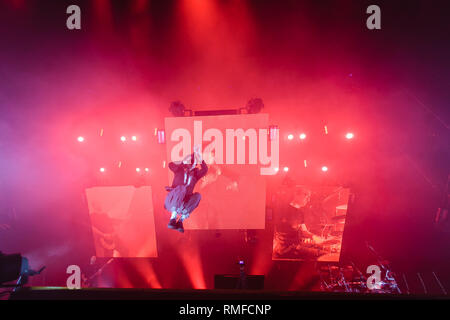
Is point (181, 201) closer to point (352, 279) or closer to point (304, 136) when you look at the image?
point (304, 136)

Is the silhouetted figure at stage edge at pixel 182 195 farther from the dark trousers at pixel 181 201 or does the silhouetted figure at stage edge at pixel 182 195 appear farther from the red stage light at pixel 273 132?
the red stage light at pixel 273 132

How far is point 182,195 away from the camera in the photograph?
374 cm

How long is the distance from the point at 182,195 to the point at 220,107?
2419mm

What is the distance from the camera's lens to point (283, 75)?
4879mm

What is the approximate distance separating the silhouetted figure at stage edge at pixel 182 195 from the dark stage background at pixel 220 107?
171 centimetres

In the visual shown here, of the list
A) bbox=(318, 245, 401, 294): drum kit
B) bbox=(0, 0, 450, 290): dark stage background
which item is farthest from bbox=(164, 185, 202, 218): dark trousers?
bbox=(318, 245, 401, 294): drum kit

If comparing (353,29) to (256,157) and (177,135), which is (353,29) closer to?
(256,157)

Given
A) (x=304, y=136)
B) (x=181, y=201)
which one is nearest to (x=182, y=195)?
(x=181, y=201)

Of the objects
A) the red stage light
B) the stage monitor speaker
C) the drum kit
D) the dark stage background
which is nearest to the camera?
the stage monitor speaker

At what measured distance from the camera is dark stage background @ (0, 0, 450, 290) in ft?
14.2

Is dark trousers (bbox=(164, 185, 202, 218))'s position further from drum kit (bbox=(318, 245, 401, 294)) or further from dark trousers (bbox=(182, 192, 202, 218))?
drum kit (bbox=(318, 245, 401, 294))

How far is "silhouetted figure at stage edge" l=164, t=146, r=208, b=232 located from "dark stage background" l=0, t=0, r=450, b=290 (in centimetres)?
171
